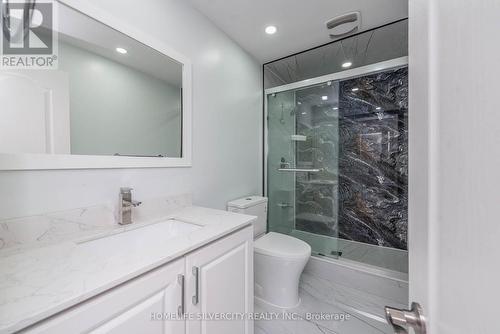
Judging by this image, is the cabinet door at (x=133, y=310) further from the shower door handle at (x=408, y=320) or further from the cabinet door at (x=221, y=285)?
the shower door handle at (x=408, y=320)

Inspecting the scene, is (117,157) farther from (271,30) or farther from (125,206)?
(271,30)

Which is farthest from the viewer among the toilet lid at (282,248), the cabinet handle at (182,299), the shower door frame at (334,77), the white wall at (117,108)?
the shower door frame at (334,77)

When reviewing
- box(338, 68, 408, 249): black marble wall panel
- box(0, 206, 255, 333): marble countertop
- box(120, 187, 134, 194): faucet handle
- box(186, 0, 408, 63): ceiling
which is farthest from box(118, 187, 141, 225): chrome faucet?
box(338, 68, 408, 249): black marble wall panel

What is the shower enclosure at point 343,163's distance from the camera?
2123 mm

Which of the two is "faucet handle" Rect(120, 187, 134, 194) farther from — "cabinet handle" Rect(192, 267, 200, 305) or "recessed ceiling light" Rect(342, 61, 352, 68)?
"recessed ceiling light" Rect(342, 61, 352, 68)

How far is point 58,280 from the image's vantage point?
23.1 inches

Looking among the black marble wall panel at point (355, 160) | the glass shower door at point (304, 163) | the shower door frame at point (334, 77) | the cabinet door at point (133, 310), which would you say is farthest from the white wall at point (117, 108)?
the black marble wall panel at point (355, 160)

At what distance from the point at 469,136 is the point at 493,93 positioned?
0.06 metres

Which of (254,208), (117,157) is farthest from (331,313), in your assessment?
(117,157)

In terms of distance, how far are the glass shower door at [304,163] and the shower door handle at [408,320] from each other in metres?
2.02

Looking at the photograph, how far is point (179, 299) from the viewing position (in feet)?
2.54

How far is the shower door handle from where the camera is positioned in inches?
14.8

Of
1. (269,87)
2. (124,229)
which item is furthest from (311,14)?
(124,229)

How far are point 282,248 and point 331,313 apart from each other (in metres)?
0.60
